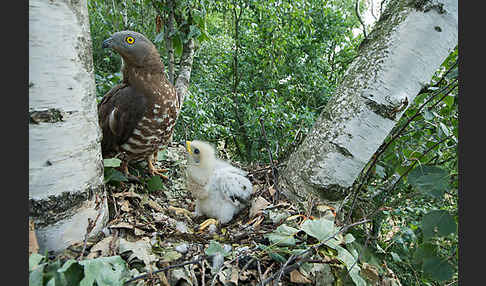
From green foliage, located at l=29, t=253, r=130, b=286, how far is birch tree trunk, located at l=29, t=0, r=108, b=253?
19cm

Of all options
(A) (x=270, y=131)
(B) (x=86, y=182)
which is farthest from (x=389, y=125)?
(A) (x=270, y=131)

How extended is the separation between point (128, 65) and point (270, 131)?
6.48 ft

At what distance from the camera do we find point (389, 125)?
4.47 feet

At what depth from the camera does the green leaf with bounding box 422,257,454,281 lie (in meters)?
0.85

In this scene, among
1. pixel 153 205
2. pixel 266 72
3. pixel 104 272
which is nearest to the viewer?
pixel 104 272

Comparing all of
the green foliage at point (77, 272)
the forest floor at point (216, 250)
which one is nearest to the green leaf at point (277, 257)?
the forest floor at point (216, 250)

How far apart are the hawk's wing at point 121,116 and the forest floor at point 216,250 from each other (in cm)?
38

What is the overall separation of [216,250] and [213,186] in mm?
796

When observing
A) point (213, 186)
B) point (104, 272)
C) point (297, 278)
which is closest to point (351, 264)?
point (297, 278)

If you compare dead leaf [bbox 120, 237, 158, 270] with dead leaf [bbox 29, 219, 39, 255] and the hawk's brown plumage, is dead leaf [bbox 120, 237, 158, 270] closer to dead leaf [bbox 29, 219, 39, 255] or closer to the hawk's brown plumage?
dead leaf [bbox 29, 219, 39, 255]

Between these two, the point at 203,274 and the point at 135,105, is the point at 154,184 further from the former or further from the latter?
the point at 203,274

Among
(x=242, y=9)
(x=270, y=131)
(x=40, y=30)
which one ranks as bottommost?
(x=270, y=131)

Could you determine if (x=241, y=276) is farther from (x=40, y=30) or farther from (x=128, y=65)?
(x=128, y=65)

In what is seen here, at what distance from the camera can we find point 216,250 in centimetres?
112
